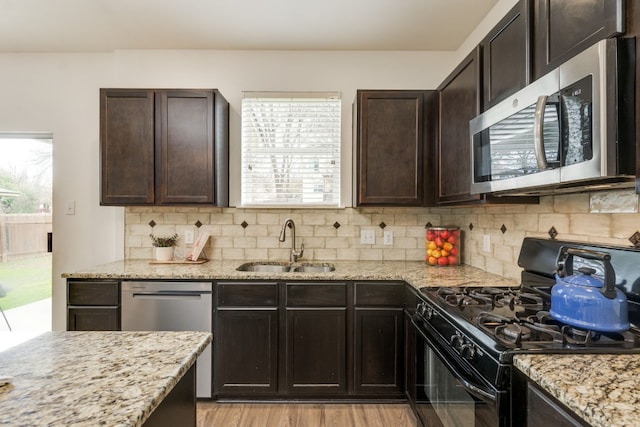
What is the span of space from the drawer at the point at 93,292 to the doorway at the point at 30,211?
3.57ft

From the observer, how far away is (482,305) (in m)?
1.59

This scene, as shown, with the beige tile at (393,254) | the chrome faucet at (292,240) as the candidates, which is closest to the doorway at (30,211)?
the chrome faucet at (292,240)

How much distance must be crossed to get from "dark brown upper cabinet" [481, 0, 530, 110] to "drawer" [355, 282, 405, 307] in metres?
1.25

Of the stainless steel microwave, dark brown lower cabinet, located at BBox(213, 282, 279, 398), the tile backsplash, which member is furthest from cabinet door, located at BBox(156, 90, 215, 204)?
the stainless steel microwave

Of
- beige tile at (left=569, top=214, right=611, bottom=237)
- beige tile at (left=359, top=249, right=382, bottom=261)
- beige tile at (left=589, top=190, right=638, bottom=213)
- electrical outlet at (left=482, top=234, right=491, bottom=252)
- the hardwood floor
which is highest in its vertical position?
beige tile at (left=589, top=190, right=638, bottom=213)

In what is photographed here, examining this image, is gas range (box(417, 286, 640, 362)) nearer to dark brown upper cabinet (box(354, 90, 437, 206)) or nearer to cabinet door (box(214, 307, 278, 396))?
dark brown upper cabinet (box(354, 90, 437, 206))

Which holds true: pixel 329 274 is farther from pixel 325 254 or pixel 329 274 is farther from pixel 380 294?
pixel 325 254

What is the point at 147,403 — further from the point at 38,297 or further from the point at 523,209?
the point at 38,297

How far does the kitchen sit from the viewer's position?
3004mm

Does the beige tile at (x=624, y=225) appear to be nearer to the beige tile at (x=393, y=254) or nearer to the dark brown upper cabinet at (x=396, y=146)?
the dark brown upper cabinet at (x=396, y=146)

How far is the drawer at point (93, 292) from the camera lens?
2.36 m

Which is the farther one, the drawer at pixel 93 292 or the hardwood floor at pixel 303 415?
the drawer at pixel 93 292

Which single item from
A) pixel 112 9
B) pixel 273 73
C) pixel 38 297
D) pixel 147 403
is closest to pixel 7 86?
pixel 112 9

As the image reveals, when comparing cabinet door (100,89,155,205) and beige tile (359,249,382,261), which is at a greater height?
cabinet door (100,89,155,205)
